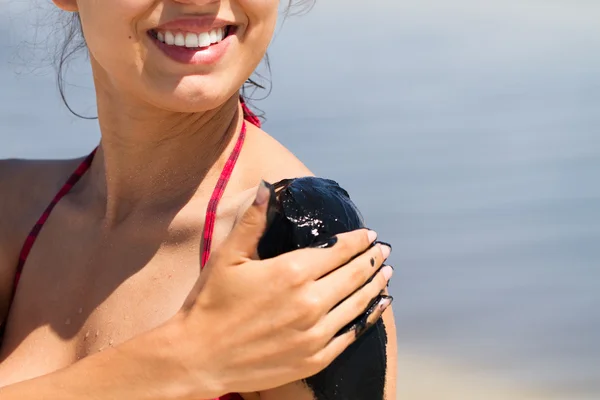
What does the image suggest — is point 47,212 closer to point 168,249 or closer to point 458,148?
point 168,249

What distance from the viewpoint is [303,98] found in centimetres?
839

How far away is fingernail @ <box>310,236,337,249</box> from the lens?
191 cm

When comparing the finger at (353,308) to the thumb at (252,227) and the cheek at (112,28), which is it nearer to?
the thumb at (252,227)

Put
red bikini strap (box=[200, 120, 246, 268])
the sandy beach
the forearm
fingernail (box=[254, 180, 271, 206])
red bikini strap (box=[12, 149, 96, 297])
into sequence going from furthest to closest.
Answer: the sandy beach
red bikini strap (box=[12, 149, 96, 297])
red bikini strap (box=[200, 120, 246, 268])
the forearm
fingernail (box=[254, 180, 271, 206])

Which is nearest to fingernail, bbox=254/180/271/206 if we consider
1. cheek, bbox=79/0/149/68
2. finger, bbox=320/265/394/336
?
finger, bbox=320/265/394/336

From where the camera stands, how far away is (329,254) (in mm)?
1898

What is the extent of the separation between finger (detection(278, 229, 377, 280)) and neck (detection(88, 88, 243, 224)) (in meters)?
0.58

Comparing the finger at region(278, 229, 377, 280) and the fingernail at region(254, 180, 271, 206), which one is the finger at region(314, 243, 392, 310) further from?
the fingernail at region(254, 180, 271, 206)

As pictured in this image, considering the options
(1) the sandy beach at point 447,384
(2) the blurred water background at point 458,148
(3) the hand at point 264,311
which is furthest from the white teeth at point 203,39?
(1) the sandy beach at point 447,384

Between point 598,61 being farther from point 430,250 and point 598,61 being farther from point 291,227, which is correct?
point 291,227

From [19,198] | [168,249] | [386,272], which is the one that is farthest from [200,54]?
[19,198]

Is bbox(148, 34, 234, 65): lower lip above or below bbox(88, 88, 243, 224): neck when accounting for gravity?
above

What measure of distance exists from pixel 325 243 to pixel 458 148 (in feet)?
17.9

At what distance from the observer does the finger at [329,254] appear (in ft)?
6.10
